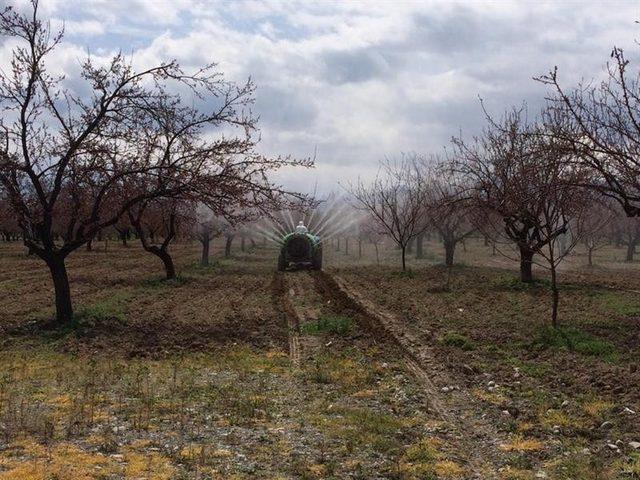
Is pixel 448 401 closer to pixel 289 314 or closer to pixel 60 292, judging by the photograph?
pixel 289 314

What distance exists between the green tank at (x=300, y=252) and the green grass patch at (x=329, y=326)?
17248 millimetres

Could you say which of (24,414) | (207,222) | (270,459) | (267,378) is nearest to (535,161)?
(267,378)

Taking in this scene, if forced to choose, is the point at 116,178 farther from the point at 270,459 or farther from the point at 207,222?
the point at 207,222

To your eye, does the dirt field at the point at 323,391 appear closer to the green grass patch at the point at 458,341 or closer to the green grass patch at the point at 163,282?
the green grass patch at the point at 458,341

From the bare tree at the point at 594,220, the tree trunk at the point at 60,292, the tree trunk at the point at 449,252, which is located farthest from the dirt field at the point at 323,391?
the tree trunk at the point at 449,252

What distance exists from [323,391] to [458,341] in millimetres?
3916

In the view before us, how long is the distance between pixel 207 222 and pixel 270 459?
28.7m

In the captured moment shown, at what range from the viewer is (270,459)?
601cm

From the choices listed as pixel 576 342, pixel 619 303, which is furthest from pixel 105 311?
pixel 619 303

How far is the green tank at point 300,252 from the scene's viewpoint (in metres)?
32.2

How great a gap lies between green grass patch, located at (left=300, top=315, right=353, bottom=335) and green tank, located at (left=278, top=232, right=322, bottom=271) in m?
17.2

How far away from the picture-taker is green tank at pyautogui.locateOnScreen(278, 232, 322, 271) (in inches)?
1266

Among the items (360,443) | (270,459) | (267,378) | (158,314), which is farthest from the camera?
(158,314)

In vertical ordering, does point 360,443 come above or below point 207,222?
below
